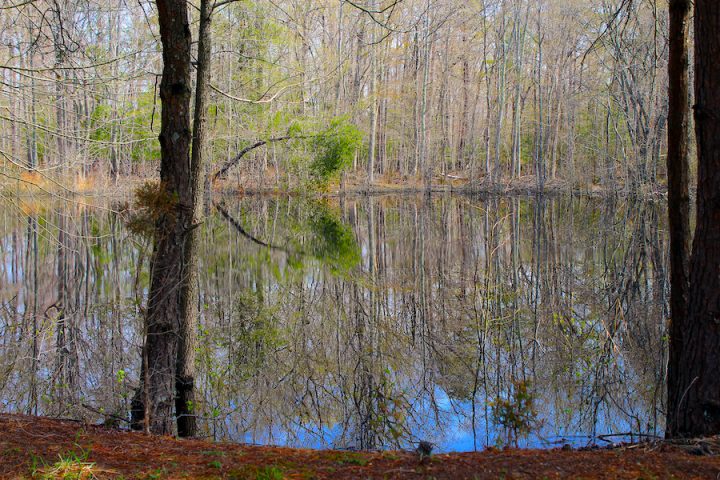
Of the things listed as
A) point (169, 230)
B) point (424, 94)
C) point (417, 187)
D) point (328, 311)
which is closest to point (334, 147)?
Answer: point (424, 94)

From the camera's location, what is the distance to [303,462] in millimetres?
3408

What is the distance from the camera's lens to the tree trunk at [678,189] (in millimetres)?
4016

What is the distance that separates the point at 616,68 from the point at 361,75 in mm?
17624

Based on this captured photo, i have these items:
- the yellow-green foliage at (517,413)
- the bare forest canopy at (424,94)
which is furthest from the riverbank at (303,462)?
the bare forest canopy at (424,94)

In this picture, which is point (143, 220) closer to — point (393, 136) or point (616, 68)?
point (616, 68)

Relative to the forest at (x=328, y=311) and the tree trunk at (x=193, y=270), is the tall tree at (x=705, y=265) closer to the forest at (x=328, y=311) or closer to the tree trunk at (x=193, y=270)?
the forest at (x=328, y=311)

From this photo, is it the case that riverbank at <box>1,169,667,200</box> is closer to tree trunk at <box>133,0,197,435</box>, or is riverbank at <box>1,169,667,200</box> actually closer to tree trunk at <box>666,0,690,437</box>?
tree trunk at <box>133,0,197,435</box>

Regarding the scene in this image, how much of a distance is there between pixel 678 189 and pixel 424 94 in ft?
106

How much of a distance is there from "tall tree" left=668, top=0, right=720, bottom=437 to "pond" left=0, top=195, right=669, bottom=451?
1.12 m

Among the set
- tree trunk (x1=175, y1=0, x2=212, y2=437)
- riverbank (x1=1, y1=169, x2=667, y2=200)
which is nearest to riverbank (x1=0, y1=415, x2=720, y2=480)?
tree trunk (x1=175, y1=0, x2=212, y2=437)

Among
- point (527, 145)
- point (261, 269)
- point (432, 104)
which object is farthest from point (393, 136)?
point (261, 269)

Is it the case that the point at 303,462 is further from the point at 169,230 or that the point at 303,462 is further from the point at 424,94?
the point at 424,94

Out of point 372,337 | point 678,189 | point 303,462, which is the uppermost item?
point 678,189

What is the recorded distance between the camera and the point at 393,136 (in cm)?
4306
